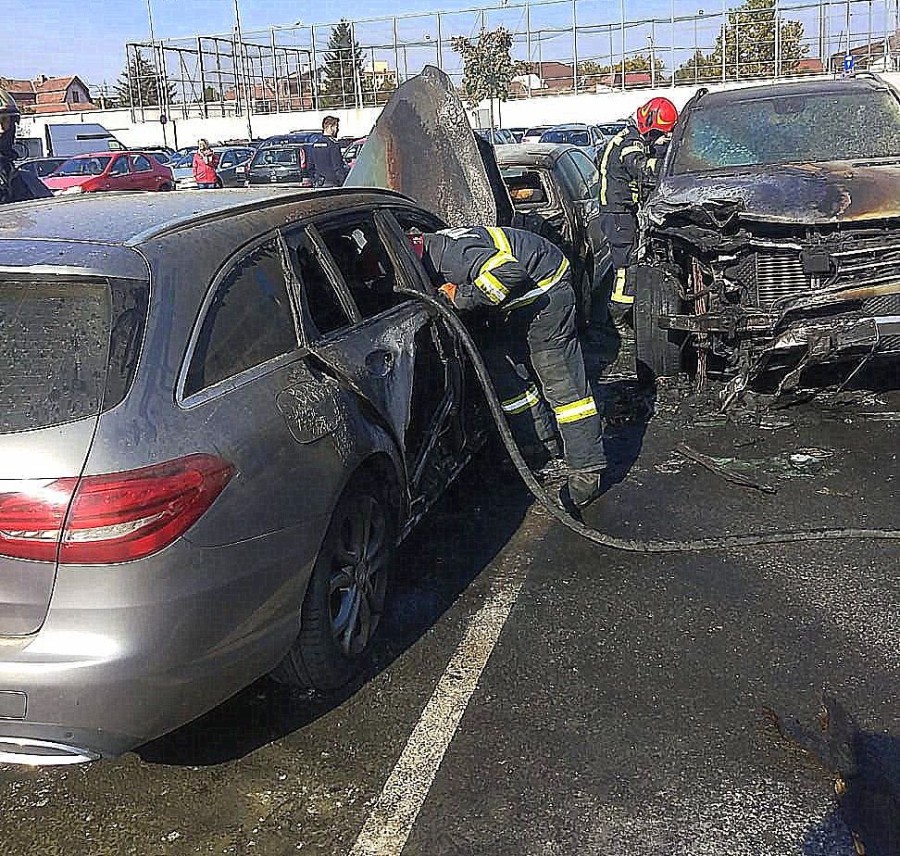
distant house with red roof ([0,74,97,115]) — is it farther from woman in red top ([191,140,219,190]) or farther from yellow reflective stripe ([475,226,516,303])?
yellow reflective stripe ([475,226,516,303])

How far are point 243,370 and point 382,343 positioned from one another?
2.99 feet

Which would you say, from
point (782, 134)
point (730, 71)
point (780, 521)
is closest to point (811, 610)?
point (780, 521)

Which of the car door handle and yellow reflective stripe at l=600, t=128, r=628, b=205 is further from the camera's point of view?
yellow reflective stripe at l=600, t=128, r=628, b=205

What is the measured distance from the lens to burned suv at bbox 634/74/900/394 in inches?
220

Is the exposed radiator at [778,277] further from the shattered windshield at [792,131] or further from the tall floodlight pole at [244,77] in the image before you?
the tall floodlight pole at [244,77]

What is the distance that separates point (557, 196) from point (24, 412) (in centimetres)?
666

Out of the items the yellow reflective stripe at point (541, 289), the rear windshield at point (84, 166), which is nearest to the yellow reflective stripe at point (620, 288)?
the yellow reflective stripe at point (541, 289)

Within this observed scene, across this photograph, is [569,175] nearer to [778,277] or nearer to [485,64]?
[778,277]

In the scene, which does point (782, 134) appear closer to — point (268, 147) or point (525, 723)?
point (525, 723)

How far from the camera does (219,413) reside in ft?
9.11

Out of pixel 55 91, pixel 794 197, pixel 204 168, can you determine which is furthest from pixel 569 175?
pixel 55 91

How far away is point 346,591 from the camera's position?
3439 millimetres

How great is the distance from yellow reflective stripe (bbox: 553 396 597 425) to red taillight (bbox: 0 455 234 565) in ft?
9.44

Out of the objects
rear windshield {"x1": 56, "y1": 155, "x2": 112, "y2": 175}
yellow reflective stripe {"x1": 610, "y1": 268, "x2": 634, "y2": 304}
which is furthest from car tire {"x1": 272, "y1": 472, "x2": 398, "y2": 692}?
rear windshield {"x1": 56, "y1": 155, "x2": 112, "y2": 175}
